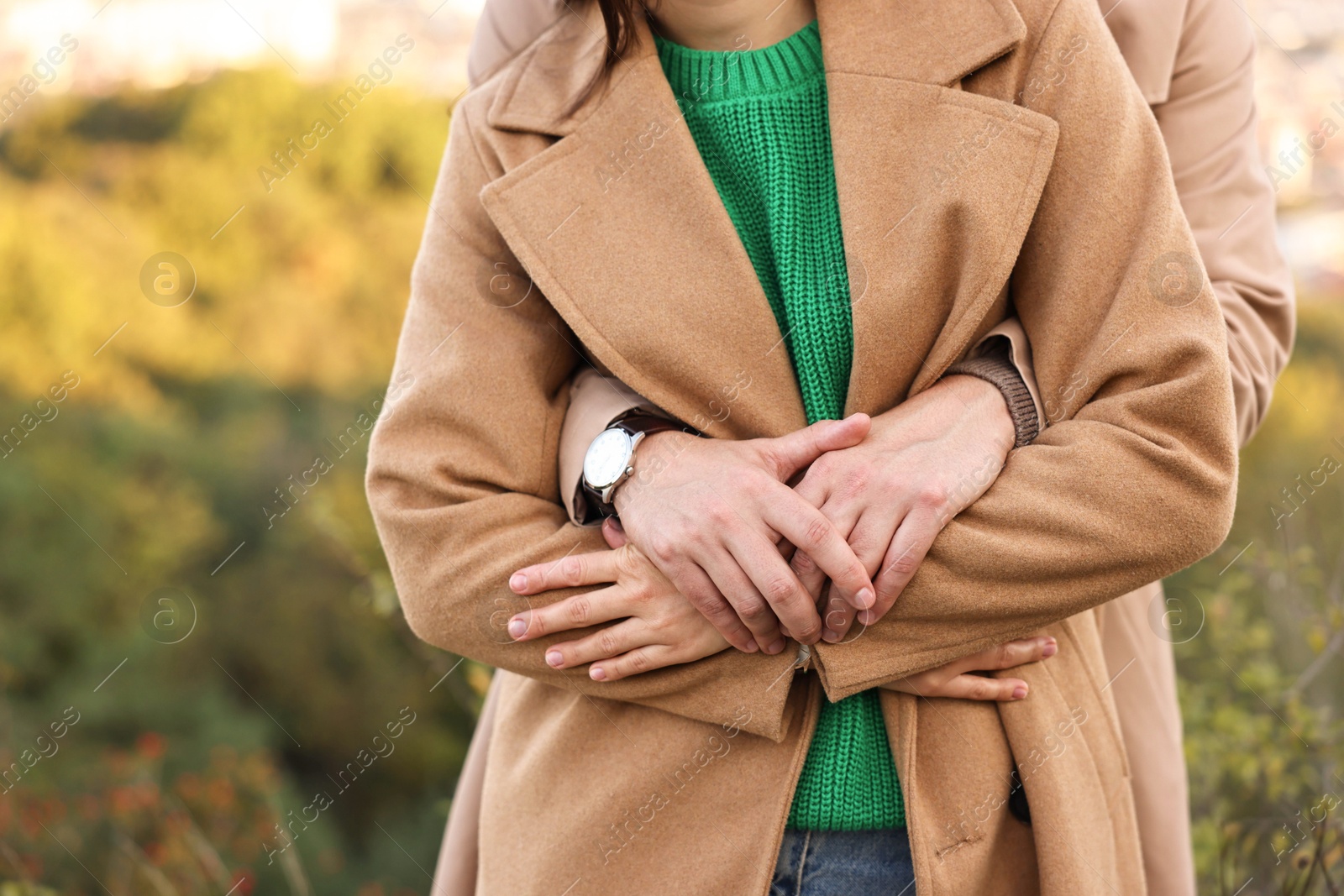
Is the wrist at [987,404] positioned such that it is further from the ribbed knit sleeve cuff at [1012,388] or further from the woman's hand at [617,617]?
the woman's hand at [617,617]

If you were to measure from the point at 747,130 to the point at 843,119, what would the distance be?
0.45ft

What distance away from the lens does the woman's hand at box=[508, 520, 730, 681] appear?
1.29 m

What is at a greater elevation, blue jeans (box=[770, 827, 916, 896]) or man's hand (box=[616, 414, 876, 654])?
man's hand (box=[616, 414, 876, 654])

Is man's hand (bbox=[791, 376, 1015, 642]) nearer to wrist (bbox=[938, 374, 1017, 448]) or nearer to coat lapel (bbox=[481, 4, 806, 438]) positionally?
wrist (bbox=[938, 374, 1017, 448])

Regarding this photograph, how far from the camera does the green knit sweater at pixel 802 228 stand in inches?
50.5

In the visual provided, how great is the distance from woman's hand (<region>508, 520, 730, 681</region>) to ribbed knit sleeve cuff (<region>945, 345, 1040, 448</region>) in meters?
0.44

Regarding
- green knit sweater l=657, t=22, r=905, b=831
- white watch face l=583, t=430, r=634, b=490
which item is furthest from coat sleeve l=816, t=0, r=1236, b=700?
white watch face l=583, t=430, r=634, b=490

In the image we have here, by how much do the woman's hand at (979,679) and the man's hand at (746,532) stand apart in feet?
0.49

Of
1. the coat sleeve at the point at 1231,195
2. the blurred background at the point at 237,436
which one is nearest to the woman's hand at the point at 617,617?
the coat sleeve at the point at 1231,195

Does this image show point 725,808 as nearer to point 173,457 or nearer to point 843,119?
point 843,119

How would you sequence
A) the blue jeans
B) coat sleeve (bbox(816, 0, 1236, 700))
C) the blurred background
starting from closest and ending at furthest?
coat sleeve (bbox(816, 0, 1236, 700)), the blue jeans, the blurred background

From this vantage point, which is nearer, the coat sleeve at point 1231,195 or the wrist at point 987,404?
the wrist at point 987,404

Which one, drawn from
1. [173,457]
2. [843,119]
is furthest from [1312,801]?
[173,457]

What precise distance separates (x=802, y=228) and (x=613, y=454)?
15.1 inches
